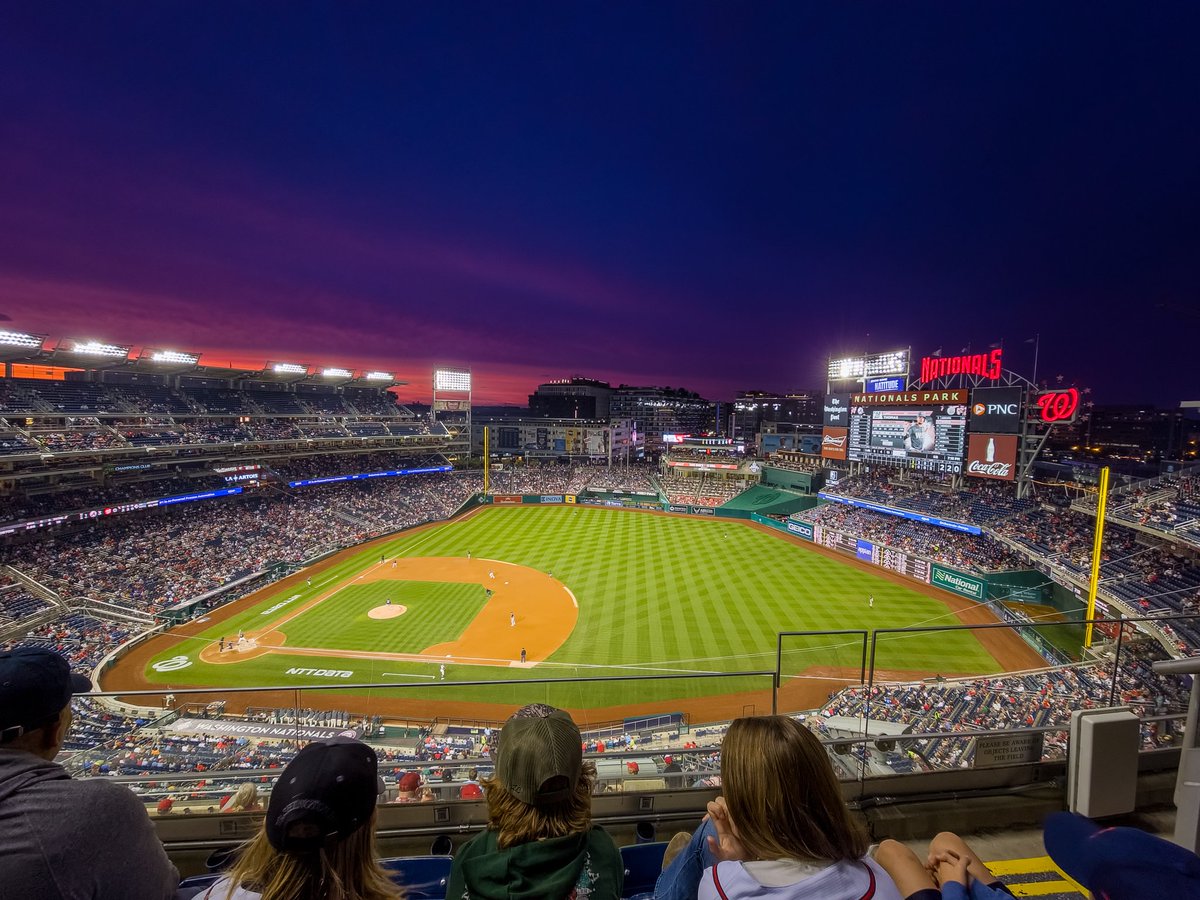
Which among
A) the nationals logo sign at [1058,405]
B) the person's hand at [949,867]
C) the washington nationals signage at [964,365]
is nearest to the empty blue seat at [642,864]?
the person's hand at [949,867]

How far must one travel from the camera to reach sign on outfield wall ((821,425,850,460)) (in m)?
37.3

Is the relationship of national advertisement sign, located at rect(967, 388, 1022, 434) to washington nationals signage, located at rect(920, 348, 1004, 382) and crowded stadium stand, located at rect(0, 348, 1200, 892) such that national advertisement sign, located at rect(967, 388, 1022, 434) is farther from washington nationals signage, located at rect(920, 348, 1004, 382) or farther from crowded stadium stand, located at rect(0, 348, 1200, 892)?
crowded stadium stand, located at rect(0, 348, 1200, 892)

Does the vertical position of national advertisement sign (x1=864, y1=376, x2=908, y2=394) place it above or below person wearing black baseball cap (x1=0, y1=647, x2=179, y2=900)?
above

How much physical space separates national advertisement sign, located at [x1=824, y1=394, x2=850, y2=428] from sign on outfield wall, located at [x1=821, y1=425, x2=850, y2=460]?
409 mm

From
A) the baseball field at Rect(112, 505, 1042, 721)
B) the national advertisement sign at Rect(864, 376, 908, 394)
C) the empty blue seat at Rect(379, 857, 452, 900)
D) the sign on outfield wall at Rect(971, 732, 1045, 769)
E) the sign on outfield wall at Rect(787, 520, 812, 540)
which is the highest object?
the national advertisement sign at Rect(864, 376, 908, 394)

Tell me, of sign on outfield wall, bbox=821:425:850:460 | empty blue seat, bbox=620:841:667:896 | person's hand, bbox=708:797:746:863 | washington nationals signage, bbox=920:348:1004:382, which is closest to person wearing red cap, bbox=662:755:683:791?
empty blue seat, bbox=620:841:667:896

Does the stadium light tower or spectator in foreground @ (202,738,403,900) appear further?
the stadium light tower

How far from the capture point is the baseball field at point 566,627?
55.3ft

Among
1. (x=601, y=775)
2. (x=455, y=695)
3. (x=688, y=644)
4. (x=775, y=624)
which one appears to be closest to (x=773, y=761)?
(x=601, y=775)

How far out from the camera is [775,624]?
21.4m

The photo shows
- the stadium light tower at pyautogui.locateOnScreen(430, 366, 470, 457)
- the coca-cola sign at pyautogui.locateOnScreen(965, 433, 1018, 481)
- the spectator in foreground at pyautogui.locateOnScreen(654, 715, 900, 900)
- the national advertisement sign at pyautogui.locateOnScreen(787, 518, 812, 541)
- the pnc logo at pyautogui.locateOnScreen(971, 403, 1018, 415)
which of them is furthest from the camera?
the stadium light tower at pyautogui.locateOnScreen(430, 366, 470, 457)

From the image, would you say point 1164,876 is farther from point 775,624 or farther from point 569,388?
point 569,388

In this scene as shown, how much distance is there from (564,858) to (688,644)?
19190mm

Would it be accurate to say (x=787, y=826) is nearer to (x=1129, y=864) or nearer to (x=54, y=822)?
(x=1129, y=864)
